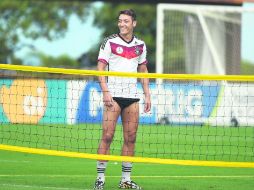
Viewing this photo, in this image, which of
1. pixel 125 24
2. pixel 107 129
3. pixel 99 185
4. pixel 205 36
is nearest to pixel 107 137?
pixel 107 129

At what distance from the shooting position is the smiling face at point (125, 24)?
1120 centimetres

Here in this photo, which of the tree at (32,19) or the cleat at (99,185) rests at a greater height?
the tree at (32,19)

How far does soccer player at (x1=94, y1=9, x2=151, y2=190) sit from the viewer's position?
440 inches

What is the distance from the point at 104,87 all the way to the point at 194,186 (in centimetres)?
201

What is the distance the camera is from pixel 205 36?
32375 millimetres

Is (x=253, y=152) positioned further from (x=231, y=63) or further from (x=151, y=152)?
(x=231, y=63)

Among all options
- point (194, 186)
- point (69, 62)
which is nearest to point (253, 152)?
point (194, 186)

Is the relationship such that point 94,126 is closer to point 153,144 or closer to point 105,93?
point 153,144

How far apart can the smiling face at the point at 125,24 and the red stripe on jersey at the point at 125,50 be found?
0.61 ft

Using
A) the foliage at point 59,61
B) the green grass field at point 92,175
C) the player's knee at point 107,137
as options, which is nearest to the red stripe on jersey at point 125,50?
the player's knee at point 107,137

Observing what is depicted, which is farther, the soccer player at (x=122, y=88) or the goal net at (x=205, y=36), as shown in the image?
the goal net at (x=205, y=36)

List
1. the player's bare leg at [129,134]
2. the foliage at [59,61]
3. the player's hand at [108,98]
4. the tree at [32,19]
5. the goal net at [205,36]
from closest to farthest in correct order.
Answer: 1. the player's hand at [108,98]
2. the player's bare leg at [129,134]
3. the goal net at [205,36]
4. the tree at [32,19]
5. the foliage at [59,61]

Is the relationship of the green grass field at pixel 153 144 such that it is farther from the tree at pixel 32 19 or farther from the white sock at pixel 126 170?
the tree at pixel 32 19

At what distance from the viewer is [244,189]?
1162cm
